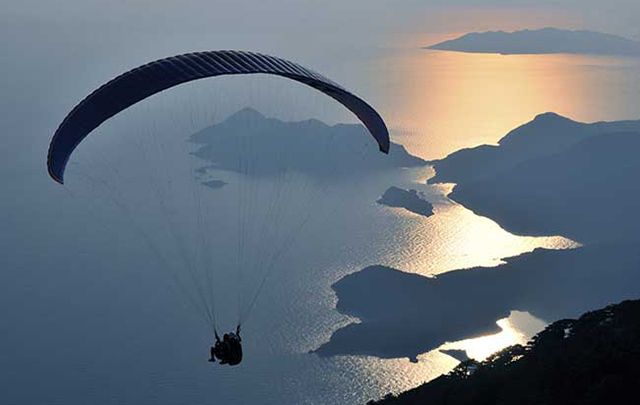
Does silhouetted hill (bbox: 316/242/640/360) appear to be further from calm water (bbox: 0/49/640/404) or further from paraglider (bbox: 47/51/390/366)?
paraglider (bbox: 47/51/390/366)

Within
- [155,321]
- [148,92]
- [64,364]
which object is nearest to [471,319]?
[155,321]

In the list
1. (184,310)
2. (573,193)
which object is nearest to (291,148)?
(573,193)

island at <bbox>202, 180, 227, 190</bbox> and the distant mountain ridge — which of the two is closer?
the distant mountain ridge

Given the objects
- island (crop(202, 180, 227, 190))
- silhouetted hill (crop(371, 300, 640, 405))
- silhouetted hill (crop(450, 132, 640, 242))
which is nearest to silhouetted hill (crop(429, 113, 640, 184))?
silhouetted hill (crop(450, 132, 640, 242))

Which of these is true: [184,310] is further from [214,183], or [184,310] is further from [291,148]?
[291,148]

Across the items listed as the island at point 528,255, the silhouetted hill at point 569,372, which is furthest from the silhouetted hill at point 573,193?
the silhouetted hill at point 569,372

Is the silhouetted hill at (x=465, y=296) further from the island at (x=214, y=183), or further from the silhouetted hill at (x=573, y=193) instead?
the island at (x=214, y=183)
